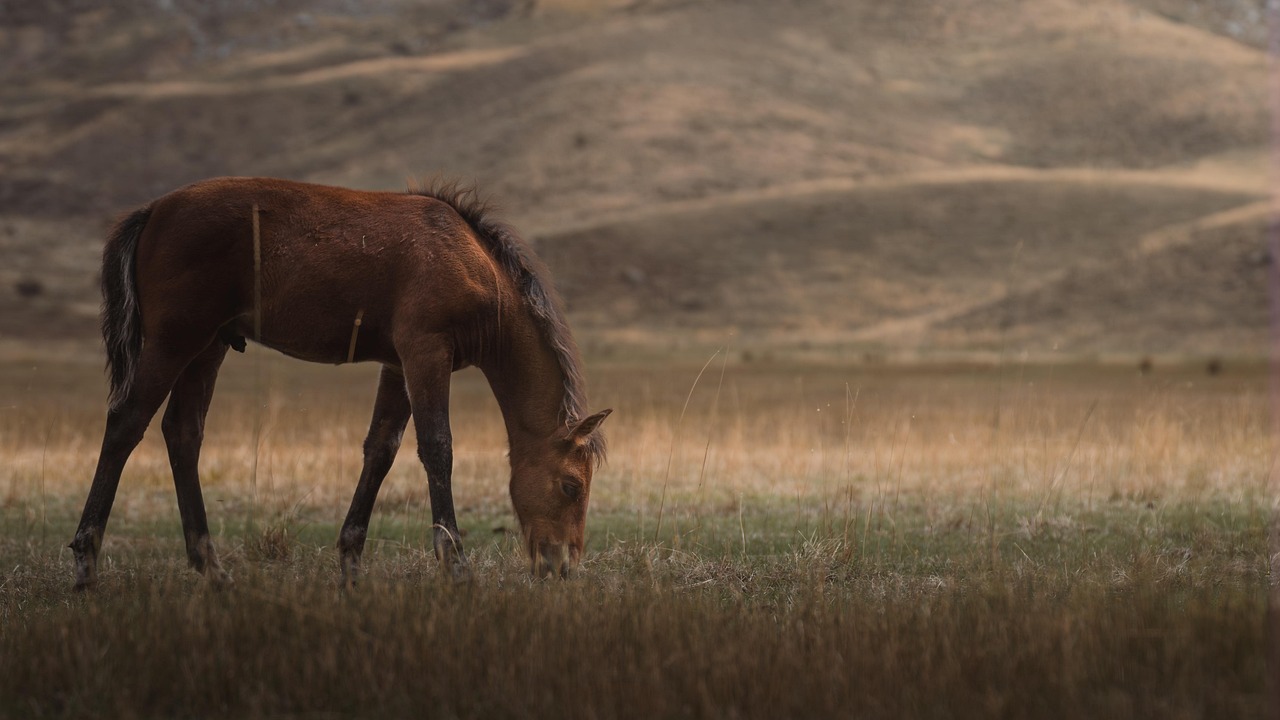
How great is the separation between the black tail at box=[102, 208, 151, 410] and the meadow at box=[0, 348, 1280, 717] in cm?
124

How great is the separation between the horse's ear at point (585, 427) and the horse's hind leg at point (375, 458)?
105cm

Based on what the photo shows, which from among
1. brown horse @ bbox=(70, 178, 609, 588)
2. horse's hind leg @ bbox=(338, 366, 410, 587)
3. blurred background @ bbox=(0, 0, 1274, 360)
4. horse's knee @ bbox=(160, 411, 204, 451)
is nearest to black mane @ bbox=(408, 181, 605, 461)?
brown horse @ bbox=(70, 178, 609, 588)

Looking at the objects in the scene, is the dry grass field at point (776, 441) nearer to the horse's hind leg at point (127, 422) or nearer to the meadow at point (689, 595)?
the meadow at point (689, 595)

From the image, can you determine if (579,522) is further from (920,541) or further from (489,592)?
(920,541)

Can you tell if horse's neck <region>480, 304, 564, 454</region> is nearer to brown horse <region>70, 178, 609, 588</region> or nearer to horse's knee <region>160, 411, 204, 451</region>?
brown horse <region>70, 178, 609, 588</region>

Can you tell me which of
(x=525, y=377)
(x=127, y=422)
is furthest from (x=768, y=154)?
(x=127, y=422)

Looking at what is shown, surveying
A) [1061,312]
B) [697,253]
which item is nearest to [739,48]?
[697,253]

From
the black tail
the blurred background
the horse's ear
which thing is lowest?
the blurred background

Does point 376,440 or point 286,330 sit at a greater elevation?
point 286,330

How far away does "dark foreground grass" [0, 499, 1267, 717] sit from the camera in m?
5.12

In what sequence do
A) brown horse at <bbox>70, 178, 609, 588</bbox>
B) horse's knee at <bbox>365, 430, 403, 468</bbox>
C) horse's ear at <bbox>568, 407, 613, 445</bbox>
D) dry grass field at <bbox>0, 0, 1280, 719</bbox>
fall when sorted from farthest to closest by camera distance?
horse's knee at <bbox>365, 430, 403, 468</bbox> → brown horse at <bbox>70, 178, 609, 588</bbox> → horse's ear at <bbox>568, 407, 613, 445</bbox> → dry grass field at <bbox>0, 0, 1280, 719</bbox>

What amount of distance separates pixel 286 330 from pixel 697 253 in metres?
53.2

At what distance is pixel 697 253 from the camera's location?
60719 millimetres

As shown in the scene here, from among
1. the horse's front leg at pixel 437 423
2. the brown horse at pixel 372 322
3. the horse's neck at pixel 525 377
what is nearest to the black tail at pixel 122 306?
the brown horse at pixel 372 322
